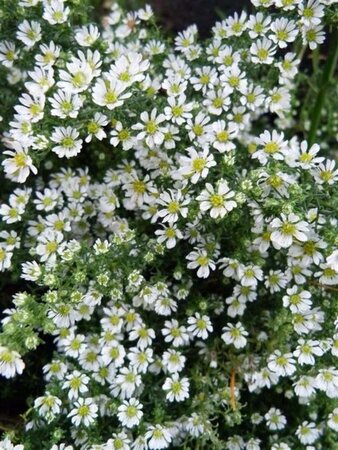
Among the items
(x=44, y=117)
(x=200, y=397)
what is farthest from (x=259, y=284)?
(x=44, y=117)

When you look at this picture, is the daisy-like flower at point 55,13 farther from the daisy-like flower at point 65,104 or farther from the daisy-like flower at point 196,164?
the daisy-like flower at point 196,164

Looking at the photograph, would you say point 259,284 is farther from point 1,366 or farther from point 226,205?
point 1,366

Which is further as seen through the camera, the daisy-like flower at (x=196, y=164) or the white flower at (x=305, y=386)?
the white flower at (x=305, y=386)

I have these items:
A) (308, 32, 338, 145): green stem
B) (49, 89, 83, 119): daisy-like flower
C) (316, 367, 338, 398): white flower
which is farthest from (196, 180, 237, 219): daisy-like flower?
(308, 32, 338, 145): green stem

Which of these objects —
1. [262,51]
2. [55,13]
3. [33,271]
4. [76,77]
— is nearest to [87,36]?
[55,13]

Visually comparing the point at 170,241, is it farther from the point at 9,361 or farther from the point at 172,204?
the point at 9,361

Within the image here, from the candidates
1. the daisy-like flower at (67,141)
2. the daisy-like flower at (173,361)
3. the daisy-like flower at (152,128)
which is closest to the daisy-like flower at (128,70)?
the daisy-like flower at (152,128)
